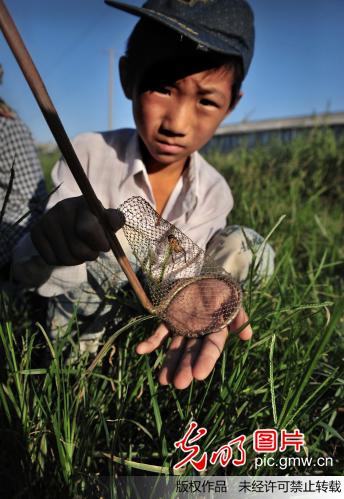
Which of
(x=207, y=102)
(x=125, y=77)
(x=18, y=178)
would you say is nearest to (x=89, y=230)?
(x=207, y=102)

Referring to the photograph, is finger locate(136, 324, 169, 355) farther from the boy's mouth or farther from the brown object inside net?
the boy's mouth

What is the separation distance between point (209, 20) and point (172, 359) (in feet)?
2.44

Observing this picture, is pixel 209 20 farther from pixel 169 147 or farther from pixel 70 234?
pixel 70 234

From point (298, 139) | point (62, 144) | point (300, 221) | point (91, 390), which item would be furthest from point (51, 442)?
point (298, 139)

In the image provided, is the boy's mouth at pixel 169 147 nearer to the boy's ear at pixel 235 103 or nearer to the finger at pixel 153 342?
the boy's ear at pixel 235 103

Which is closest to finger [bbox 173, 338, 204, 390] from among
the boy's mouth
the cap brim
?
the boy's mouth

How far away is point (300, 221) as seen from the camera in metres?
1.60

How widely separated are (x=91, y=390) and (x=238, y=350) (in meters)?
0.29

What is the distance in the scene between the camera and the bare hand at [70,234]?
0.63m

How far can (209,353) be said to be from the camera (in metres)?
0.69

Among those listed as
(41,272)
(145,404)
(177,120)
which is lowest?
(145,404)

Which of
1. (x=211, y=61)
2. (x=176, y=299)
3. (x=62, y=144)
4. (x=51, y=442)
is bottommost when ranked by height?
(x=51, y=442)

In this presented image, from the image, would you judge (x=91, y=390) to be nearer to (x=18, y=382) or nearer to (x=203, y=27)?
(x=18, y=382)

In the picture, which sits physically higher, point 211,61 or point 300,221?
point 211,61
